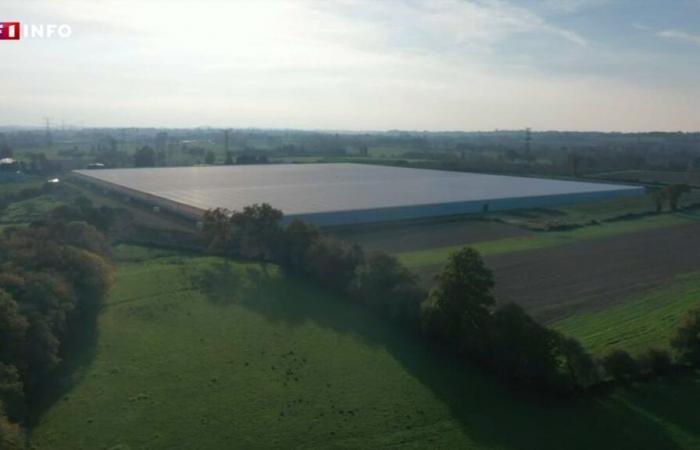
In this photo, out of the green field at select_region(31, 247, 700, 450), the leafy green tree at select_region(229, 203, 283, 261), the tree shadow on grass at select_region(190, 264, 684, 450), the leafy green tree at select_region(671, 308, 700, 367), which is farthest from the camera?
Result: the leafy green tree at select_region(229, 203, 283, 261)

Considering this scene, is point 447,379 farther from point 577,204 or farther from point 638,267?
point 577,204

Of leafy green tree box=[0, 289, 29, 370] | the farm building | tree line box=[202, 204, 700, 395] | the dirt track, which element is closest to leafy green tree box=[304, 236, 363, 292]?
A: tree line box=[202, 204, 700, 395]

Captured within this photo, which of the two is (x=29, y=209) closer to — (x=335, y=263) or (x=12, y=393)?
(x=335, y=263)

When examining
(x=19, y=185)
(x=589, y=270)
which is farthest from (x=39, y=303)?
(x=19, y=185)

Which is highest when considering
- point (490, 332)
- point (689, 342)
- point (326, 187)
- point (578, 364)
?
point (326, 187)

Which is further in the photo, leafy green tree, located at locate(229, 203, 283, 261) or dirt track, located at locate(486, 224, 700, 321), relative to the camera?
leafy green tree, located at locate(229, 203, 283, 261)

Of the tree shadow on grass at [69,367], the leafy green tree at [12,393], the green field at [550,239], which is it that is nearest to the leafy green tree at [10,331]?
the leafy green tree at [12,393]

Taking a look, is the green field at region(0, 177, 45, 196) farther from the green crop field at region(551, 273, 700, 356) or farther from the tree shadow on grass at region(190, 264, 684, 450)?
the green crop field at region(551, 273, 700, 356)
